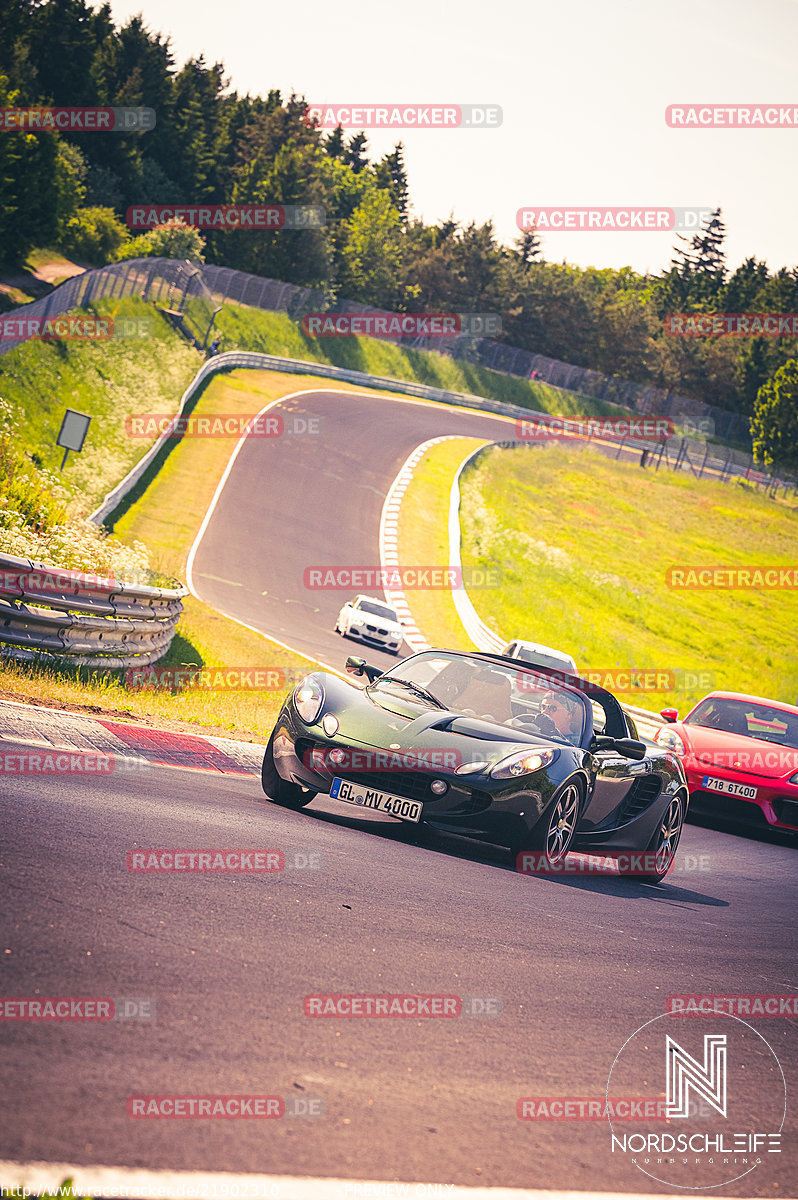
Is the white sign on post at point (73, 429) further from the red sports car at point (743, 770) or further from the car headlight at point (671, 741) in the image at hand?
the red sports car at point (743, 770)

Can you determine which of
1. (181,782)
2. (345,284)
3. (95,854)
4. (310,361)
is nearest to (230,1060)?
(95,854)

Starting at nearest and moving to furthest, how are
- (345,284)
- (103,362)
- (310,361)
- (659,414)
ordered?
(103,362)
(310,361)
(345,284)
(659,414)

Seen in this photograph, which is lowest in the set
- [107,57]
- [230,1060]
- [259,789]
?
[259,789]

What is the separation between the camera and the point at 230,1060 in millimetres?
3404

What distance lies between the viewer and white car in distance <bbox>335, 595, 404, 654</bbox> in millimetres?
25109

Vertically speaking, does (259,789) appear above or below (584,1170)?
below

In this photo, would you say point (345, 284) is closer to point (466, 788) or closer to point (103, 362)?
point (103, 362)

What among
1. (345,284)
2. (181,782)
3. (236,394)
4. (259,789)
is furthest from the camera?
(345,284)

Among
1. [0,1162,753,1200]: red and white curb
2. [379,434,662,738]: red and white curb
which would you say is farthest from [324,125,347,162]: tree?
[0,1162,753,1200]: red and white curb

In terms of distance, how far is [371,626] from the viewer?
2517 centimetres

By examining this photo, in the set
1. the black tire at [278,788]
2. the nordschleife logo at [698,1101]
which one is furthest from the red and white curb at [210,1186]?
the black tire at [278,788]

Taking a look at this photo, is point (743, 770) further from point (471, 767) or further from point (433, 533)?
point (433, 533)

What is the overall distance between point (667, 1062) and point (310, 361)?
6029 centimetres

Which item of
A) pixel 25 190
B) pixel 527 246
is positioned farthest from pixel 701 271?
pixel 25 190
